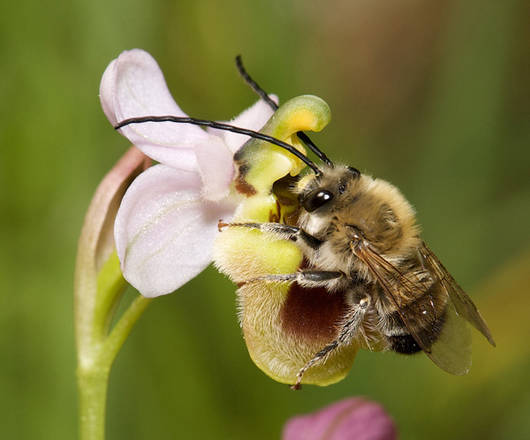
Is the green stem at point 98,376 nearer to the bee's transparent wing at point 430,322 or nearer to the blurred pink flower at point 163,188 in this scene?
the blurred pink flower at point 163,188

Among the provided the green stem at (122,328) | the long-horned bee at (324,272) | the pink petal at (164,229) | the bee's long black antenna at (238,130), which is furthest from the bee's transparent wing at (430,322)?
the green stem at (122,328)

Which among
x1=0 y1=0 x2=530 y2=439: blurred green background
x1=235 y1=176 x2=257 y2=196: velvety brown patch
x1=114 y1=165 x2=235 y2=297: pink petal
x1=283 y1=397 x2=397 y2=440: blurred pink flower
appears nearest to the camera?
x1=114 y1=165 x2=235 y2=297: pink petal

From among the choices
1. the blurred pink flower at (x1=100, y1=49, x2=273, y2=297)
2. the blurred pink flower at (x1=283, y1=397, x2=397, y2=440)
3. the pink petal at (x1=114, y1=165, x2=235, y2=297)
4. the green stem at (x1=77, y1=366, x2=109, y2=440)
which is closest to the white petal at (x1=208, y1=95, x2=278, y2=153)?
the blurred pink flower at (x1=100, y1=49, x2=273, y2=297)

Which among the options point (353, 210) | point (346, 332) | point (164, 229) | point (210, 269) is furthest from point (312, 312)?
point (210, 269)

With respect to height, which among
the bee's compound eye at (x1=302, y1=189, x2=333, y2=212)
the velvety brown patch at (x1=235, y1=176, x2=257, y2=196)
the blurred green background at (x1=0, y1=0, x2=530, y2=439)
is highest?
the bee's compound eye at (x1=302, y1=189, x2=333, y2=212)

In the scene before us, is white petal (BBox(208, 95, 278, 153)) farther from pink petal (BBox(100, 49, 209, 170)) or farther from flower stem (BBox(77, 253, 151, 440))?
flower stem (BBox(77, 253, 151, 440))

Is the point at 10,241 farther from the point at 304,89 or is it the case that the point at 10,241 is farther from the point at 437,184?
the point at 437,184

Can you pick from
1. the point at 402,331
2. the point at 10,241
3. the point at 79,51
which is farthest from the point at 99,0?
the point at 402,331
